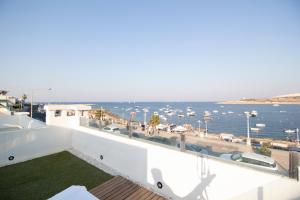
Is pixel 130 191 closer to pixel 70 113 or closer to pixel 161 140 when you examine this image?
pixel 161 140

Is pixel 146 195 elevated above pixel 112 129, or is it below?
below

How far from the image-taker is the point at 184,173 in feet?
21.3

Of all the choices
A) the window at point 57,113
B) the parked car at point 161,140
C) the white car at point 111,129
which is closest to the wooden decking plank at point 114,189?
the parked car at point 161,140

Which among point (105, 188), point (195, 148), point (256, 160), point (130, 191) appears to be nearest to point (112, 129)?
point (105, 188)

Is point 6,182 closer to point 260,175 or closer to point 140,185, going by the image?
point 140,185

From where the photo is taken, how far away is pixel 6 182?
8.31 m

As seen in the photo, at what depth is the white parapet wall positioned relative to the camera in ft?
14.2

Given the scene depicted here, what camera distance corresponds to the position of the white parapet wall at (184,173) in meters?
4.33

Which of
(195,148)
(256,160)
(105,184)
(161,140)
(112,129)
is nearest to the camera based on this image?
(256,160)

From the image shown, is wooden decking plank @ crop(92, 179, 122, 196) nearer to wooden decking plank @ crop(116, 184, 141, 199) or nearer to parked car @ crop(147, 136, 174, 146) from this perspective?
wooden decking plank @ crop(116, 184, 141, 199)

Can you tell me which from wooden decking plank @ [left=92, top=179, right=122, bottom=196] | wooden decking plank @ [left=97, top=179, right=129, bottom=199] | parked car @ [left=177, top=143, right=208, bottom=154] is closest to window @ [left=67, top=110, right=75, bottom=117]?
wooden decking plank @ [left=92, top=179, right=122, bottom=196]

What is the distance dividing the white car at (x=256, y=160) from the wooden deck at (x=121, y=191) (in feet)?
10.7

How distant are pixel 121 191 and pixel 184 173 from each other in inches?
106

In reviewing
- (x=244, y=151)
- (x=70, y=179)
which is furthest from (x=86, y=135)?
(x=244, y=151)
